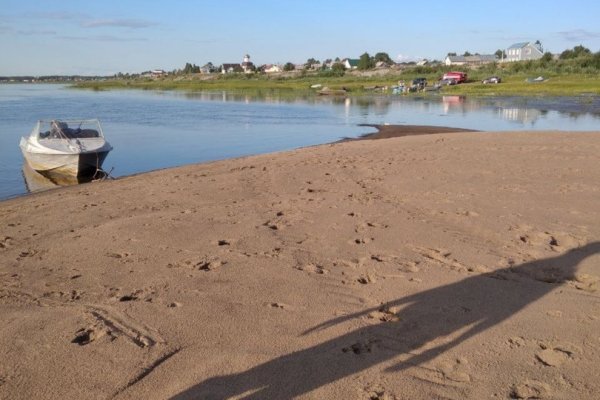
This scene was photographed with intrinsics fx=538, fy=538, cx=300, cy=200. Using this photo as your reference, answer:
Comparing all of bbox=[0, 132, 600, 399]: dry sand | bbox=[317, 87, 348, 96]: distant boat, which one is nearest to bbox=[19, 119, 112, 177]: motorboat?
bbox=[0, 132, 600, 399]: dry sand

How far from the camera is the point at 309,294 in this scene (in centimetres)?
575

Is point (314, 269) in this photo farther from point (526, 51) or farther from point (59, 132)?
point (526, 51)

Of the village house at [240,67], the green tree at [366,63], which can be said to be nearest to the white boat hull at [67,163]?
the green tree at [366,63]

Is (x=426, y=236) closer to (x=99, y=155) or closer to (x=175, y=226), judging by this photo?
(x=175, y=226)

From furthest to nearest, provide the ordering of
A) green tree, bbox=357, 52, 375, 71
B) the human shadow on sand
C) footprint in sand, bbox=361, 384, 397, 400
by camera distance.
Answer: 1. green tree, bbox=357, 52, 375, 71
2. the human shadow on sand
3. footprint in sand, bbox=361, 384, 397, 400

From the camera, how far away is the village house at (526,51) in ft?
456

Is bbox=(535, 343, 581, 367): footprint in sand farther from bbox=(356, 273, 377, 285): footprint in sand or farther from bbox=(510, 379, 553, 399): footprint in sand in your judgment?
bbox=(356, 273, 377, 285): footprint in sand

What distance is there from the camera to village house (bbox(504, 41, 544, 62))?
456 feet

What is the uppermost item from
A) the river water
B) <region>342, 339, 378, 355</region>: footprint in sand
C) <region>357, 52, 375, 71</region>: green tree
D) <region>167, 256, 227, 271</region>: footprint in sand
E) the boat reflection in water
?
<region>357, 52, 375, 71</region>: green tree

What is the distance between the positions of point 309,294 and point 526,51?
15310 centimetres

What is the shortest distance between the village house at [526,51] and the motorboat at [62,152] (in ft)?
451

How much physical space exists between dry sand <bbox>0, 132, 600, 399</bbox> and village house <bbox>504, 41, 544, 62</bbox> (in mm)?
142178

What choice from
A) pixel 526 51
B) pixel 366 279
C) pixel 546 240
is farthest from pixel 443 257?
pixel 526 51

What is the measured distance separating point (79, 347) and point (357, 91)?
74230 mm
